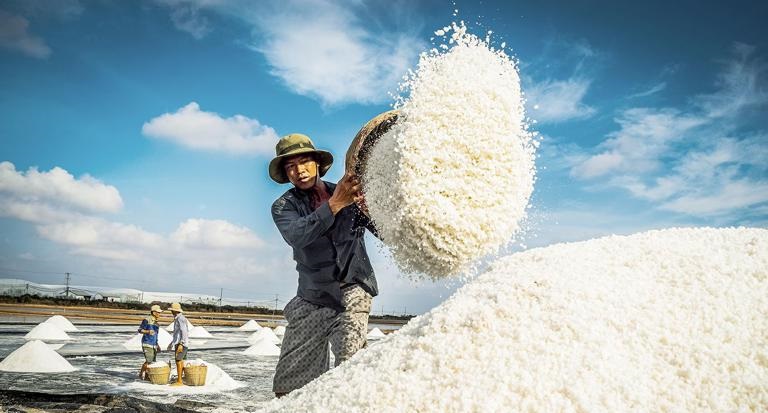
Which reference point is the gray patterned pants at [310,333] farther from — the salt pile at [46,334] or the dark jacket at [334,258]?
the salt pile at [46,334]

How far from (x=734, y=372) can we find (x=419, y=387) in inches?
24.7

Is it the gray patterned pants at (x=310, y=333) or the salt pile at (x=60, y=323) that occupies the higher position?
the gray patterned pants at (x=310, y=333)

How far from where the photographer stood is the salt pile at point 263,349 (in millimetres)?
8490

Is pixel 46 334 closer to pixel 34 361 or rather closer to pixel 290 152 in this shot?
pixel 34 361

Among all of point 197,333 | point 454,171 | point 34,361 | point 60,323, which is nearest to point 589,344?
point 454,171

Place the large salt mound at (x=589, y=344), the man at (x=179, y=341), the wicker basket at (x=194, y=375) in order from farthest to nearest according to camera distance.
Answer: the man at (x=179, y=341), the wicker basket at (x=194, y=375), the large salt mound at (x=589, y=344)

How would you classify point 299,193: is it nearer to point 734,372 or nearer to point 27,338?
point 734,372

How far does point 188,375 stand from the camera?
17.1 ft

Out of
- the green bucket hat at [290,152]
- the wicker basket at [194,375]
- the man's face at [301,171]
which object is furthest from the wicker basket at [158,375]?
the man's face at [301,171]

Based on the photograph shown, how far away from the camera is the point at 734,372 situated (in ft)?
3.54

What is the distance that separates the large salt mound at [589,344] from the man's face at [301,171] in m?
1.12

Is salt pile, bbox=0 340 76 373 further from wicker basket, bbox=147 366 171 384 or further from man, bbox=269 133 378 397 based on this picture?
man, bbox=269 133 378 397

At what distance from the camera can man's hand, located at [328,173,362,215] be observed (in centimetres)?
209

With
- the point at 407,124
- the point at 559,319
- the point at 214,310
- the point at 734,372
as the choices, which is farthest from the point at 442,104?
the point at 214,310
